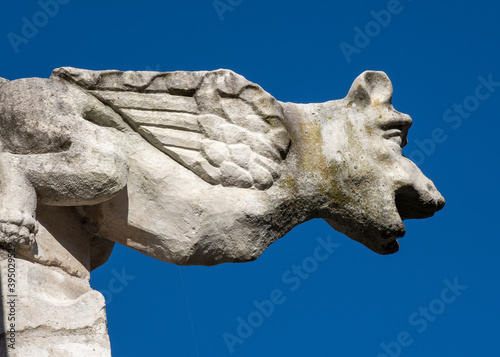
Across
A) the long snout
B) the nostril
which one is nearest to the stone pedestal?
the long snout

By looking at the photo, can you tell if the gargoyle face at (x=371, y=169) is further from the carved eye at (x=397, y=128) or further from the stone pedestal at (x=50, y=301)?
the stone pedestal at (x=50, y=301)

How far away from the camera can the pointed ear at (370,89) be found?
184 inches

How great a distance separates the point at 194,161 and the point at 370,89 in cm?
93

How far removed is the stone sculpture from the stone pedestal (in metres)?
0.02

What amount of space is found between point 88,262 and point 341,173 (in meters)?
1.22

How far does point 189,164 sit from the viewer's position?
14.3 feet

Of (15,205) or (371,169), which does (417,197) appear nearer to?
(371,169)

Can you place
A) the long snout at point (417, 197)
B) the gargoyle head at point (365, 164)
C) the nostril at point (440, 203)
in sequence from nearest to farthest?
the gargoyle head at point (365, 164) → the long snout at point (417, 197) → the nostril at point (440, 203)

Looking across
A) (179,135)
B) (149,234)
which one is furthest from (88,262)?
(179,135)

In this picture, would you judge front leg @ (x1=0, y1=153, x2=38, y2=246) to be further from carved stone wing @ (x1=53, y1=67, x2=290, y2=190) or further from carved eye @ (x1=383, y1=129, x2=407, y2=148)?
carved eye @ (x1=383, y1=129, x2=407, y2=148)

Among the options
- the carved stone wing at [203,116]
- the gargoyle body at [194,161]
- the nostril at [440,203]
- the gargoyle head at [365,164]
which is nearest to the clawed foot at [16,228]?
the gargoyle body at [194,161]

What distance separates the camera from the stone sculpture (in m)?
4.19

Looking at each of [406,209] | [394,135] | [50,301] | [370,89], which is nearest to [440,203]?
[406,209]

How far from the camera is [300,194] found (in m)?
4.43
